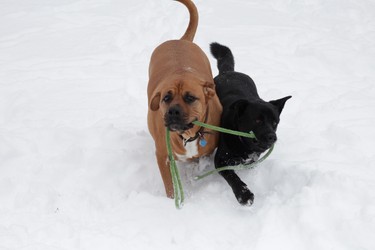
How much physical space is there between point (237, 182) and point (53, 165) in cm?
191

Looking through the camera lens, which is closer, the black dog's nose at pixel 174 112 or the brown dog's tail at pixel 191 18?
the black dog's nose at pixel 174 112

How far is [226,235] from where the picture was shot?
3.54m

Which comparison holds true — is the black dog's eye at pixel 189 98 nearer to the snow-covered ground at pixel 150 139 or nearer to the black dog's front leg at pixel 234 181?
the black dog's front leg at pixel 234 181

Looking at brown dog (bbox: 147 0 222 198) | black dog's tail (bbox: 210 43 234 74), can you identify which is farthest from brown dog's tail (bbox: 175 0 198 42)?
black dog's tail (bbox: 210 43 234 74)

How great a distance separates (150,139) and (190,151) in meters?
1.10

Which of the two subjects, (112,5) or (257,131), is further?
(112,5)

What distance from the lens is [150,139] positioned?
200 inches

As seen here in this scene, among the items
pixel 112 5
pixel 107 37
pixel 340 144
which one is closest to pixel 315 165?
pixel 340 144

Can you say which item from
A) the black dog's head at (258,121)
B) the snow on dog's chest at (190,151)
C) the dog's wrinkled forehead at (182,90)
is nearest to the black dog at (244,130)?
the black dog's head at (258,121)

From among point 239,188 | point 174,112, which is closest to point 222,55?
point 239,188

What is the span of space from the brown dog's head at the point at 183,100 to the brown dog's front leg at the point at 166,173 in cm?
62

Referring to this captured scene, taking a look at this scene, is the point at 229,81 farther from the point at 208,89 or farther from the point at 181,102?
the point at 181,102

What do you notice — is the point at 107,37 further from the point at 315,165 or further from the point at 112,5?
the point at 315,165

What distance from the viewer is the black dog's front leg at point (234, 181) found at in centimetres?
379
